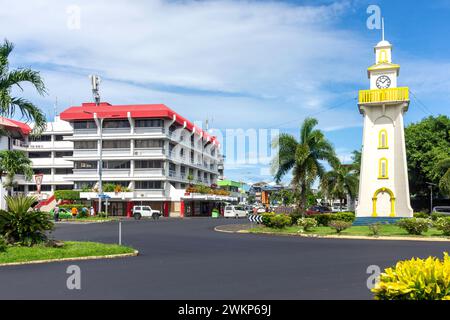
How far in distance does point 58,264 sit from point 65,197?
165ft

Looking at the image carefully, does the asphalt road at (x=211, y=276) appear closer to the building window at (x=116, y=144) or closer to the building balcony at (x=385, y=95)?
the building balcony at (x=385, y=95)

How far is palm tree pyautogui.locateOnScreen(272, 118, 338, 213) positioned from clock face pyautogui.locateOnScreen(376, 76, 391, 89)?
221 inches

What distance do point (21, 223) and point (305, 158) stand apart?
73.4 ft

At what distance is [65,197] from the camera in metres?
61.4

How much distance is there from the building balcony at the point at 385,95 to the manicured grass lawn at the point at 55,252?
81.2ft

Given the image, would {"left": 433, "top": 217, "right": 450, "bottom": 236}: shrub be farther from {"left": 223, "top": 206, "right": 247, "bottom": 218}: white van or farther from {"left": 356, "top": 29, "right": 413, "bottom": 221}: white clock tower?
{"left": 223, "top": 206, "right": 247, "bottom": 218}: white van

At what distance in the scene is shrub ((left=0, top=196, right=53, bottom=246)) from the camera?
15617 millimetres

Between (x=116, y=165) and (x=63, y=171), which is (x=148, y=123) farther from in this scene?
(x=63, y=171)

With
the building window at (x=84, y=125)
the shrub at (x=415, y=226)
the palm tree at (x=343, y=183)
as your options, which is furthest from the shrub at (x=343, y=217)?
the building window at (x=84, y=125)

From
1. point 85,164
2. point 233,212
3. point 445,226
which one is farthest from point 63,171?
point 445,226

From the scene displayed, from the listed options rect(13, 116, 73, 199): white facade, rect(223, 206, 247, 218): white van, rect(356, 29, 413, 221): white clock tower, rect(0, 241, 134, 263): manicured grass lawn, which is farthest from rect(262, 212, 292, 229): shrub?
rect(13, 116, 73, 199): white facade

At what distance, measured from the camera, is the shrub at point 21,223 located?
51.2 feet

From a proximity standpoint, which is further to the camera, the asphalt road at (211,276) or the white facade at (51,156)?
the white facade at (51,156)

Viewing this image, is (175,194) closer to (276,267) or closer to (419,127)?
(419,127)
